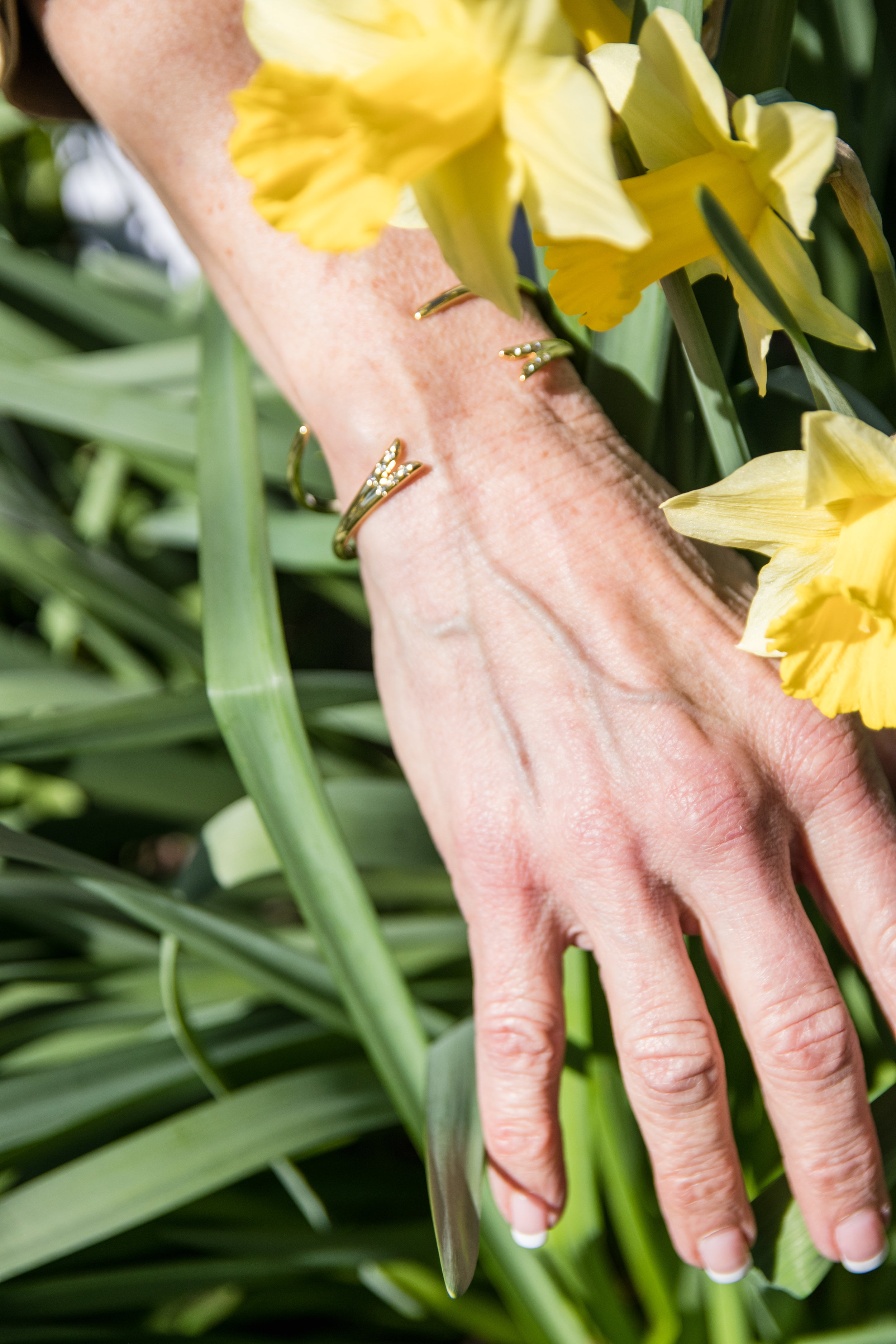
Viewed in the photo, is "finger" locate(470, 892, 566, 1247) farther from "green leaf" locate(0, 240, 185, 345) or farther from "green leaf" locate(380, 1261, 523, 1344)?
"green leaf" locate(0, 240, 185, 345)

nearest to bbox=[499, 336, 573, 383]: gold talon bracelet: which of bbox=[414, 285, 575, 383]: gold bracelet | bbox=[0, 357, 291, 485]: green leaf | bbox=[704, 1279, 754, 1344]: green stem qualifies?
bbox=[414, 285, 575, 383]: gold bracelet

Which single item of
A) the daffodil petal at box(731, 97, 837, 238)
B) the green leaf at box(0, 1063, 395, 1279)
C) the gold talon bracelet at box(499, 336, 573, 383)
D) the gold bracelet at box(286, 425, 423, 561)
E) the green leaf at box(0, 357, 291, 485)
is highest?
the daffodil petal at box(731, 97, 837, 238)

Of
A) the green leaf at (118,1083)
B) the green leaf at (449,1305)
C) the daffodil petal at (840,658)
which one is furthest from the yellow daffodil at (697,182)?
the green leaf at (449,1305)

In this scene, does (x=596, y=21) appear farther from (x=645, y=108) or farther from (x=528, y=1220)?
(x=528, y=1220)

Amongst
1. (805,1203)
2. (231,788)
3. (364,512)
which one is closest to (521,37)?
(364,512)

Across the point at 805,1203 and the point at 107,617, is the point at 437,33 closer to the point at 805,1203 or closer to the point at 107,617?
the point at 805,1203

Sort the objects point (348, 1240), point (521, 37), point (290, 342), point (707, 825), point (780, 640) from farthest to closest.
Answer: point (348, 1240) < point (290, 342) < point (707, 825) < point (780, 640) < point (521, 37)

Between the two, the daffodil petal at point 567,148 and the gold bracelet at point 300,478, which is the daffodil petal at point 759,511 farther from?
the gold bracelet at point 300,478

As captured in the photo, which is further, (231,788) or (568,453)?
(231,788)
